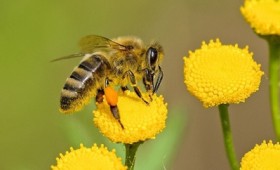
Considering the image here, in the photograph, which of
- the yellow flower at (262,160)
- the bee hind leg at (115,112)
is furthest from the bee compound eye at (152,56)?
the yellow flower at (262,160)

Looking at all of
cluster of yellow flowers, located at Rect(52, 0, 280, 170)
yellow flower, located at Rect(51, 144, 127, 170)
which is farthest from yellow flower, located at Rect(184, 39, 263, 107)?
yellow flower, located at Rect(51, 144, 127, 170)

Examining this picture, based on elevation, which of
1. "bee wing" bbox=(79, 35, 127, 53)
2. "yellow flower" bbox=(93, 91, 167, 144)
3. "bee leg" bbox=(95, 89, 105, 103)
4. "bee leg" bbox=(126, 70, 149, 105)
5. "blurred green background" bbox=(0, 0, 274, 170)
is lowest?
"blurred green background" bbox=(0, 0, 274, 170)

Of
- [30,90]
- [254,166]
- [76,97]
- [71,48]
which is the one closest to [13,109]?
[30,90]

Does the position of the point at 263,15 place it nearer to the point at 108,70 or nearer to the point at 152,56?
the point at 152,56

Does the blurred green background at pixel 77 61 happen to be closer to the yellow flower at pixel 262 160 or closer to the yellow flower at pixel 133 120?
the yellow flower at pixel 133 120

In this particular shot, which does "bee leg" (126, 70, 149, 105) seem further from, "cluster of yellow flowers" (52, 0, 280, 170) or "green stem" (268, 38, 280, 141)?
"green stem" (268, 38, 280, 141)

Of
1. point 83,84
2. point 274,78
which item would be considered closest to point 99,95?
point 83,84

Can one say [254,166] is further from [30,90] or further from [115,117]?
[30,90]
